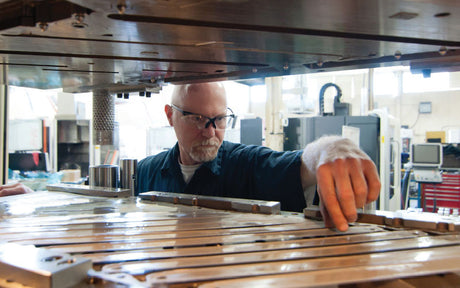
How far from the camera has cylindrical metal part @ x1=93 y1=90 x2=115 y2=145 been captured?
1115 millimetres

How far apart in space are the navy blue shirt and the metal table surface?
0.50 meters

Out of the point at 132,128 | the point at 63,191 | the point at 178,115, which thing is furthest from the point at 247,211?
the point at 132,128

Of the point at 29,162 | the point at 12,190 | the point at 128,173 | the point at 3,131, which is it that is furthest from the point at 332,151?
the point at 29,162

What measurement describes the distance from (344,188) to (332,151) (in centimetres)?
17

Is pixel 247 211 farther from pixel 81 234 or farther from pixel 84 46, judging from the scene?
pixel 84 46

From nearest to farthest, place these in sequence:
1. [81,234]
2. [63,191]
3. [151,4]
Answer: [151,4] → [81,234] → [63,191]

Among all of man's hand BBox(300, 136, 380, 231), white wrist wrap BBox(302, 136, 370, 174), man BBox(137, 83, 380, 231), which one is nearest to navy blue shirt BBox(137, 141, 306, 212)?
man BBox(137, 83, 380, 231)

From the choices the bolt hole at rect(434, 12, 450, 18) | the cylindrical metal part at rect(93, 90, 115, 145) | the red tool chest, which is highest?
the bolt hole at rect(434, 12, 450, 18)

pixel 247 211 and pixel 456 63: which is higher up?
pixel 456 63

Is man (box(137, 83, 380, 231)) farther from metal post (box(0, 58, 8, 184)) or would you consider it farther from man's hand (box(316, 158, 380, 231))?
metal post (box(0, 58, 8, 184))

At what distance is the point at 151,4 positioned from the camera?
55 centimetres

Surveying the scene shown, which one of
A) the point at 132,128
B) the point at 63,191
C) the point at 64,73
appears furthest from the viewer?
the point at 132,128

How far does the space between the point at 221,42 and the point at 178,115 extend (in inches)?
41.5

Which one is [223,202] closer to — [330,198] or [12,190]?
[330,198]
